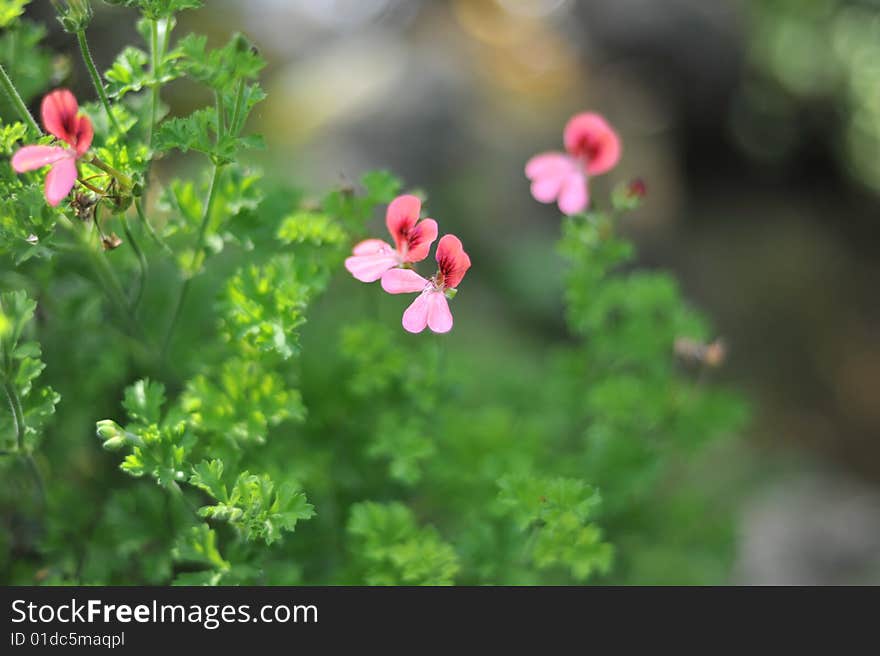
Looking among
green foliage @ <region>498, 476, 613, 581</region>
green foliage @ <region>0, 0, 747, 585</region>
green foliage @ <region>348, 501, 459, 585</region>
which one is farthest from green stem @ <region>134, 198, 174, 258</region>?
green foliage @ <region>498, 476, 613, 581</region>

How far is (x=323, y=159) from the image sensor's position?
3580mm

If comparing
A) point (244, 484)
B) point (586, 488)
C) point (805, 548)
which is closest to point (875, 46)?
point (805, 548)

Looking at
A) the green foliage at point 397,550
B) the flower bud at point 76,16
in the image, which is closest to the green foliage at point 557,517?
the green foliage at point 397,550

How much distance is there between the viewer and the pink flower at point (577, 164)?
1.38 meters

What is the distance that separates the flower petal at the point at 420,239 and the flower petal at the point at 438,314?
57mm

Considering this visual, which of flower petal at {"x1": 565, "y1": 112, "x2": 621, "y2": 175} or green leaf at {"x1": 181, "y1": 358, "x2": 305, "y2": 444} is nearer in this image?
green leaf at {"x1": 181, "y1": 358, "x2": 305, "y2": 444}

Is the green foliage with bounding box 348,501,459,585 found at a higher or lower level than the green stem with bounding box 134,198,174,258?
lower

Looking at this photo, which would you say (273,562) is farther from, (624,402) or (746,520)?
(746,520)

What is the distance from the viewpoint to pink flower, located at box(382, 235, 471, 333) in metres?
1.04

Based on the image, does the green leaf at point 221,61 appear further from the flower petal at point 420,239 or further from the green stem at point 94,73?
the flower petal at point 420,239

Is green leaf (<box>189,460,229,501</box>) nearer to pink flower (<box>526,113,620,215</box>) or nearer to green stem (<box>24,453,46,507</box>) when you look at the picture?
green stem (<box>24,453,46,507</box>)

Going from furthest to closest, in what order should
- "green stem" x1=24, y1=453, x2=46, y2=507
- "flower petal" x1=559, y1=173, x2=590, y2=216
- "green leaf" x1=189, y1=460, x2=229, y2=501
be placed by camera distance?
"flower petal" x1=559, y1=173, x2=590, y2=216 → "green stem" x1=24, y1=453, x2=46, y2=507 → "green leaf" x1=189, y1=460, x2=229, y2=501

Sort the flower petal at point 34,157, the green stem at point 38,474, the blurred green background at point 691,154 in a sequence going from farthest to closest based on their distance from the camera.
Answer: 1. the blurred green background at point 691,154
2. the green stem at point 38,474
3. the flower petal at point 34,157

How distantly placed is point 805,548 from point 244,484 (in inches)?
94.6
